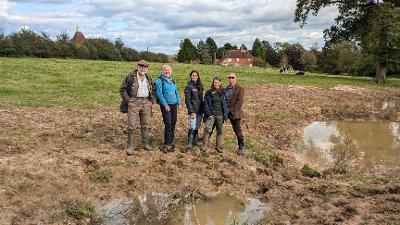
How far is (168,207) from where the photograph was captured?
302 inches

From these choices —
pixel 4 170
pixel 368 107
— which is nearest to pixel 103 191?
pixel 4 170

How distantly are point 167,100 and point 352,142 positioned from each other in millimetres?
6606

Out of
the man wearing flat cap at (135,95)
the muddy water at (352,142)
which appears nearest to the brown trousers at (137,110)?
the man wearing flat cap at (135,95)

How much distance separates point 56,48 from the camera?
1832 inches

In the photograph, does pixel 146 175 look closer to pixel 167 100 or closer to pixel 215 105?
→ pixel 167 100

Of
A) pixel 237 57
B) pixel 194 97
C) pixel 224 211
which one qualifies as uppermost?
pixel 237 57

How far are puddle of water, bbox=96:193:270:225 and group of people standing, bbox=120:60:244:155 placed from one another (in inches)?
89.3

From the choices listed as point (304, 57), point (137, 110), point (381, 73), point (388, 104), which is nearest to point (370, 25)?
point (381, 73)

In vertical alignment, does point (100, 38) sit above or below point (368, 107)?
above

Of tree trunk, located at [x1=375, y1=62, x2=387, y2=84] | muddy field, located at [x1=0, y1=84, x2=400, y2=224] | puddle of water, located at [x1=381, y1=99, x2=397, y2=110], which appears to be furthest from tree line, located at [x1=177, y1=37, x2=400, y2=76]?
muddy field, located at [x1=0, y1=84, x2=400, y2=224]

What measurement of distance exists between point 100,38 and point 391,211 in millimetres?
58744

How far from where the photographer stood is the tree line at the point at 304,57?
6575 cm

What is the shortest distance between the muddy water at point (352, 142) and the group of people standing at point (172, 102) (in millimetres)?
2715

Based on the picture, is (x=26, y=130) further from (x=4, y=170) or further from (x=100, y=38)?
(x=100, y=38)
